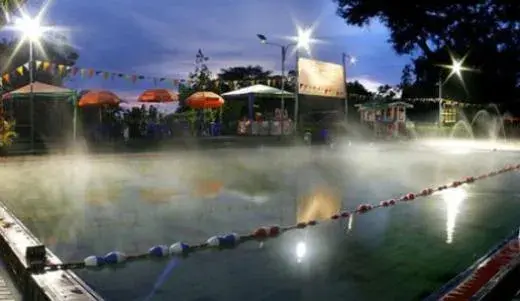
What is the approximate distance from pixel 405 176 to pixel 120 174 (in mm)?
7533

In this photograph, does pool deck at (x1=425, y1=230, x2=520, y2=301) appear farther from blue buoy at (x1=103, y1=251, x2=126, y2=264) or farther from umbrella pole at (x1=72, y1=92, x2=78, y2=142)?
umbrella pole at (x1=72, y1=92, x2=78, y2=142)

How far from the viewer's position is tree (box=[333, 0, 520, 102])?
48812 millimetres

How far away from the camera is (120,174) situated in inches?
A: 588

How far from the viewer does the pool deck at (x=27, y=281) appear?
14.4 feet

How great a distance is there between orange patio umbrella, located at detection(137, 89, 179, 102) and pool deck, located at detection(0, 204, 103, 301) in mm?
24245

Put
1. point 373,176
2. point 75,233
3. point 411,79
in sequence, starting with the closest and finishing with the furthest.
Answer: point 75,233, point 373,176, point 411,79

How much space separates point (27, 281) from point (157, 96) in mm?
26087

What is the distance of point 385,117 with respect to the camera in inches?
1555

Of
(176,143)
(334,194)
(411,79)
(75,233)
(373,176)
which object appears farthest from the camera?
(411,79)

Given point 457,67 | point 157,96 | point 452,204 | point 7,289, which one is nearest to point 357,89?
point 457,67

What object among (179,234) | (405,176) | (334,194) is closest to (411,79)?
(405,176)

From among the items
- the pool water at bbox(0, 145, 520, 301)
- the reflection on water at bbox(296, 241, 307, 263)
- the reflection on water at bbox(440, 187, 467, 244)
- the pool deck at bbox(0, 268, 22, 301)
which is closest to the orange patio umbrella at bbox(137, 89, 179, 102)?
the pool water at bbox(0, 145, 520, 301)

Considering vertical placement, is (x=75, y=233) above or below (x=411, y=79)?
below

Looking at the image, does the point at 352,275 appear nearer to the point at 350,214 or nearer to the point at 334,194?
the point at 350,214
